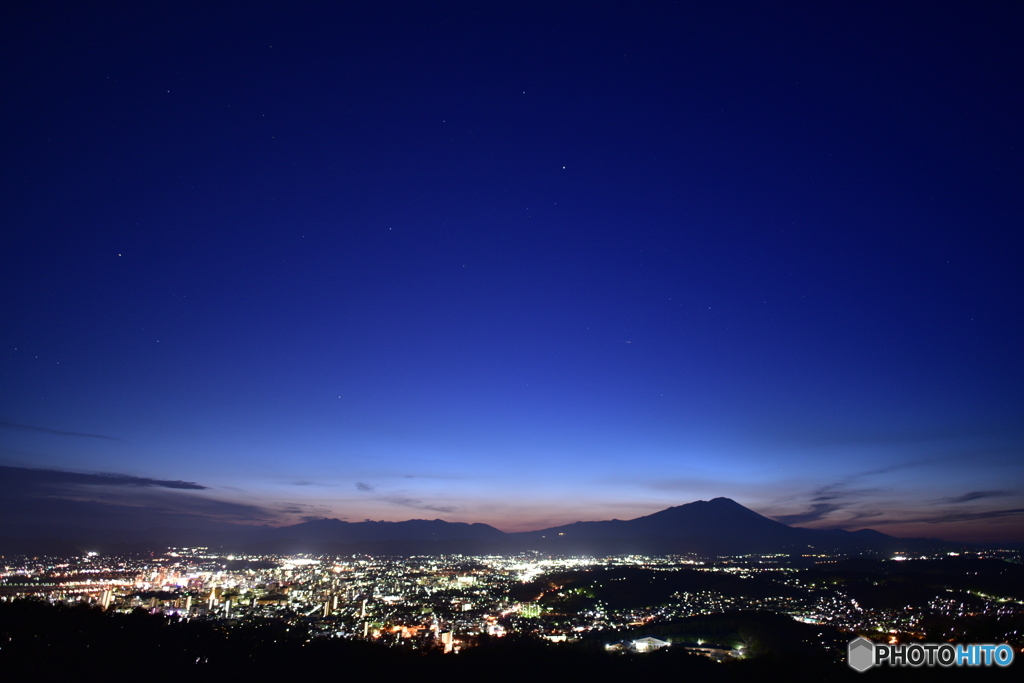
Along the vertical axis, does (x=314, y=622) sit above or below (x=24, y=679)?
below

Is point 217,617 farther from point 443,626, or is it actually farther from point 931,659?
point 931,659

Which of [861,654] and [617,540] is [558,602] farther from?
[617,540]

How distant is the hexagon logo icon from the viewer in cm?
1304

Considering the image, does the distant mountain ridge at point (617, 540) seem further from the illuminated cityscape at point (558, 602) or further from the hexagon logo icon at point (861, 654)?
the hexagon logo icon at point (861, 654)

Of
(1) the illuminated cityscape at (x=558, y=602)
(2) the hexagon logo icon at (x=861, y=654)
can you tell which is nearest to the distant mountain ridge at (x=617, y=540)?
(1) the illuminated cityscape at (x=558, y=602)

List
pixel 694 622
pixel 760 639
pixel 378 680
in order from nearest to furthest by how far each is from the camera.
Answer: pixel 378 680 → pixel 760 639 → pixel 694 622

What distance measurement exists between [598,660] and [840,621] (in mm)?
19134

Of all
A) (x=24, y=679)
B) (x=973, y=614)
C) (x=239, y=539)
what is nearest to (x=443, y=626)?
(x=24, y=679)

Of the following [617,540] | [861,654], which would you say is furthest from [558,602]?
[617,540]

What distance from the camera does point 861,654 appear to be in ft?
43.8

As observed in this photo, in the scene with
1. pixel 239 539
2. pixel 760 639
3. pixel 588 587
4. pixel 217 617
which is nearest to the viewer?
pixel 760 639

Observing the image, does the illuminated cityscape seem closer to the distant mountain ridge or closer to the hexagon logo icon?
the hexagon logo icon

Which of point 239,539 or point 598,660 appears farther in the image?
point 239,539

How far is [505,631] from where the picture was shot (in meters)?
26.7
